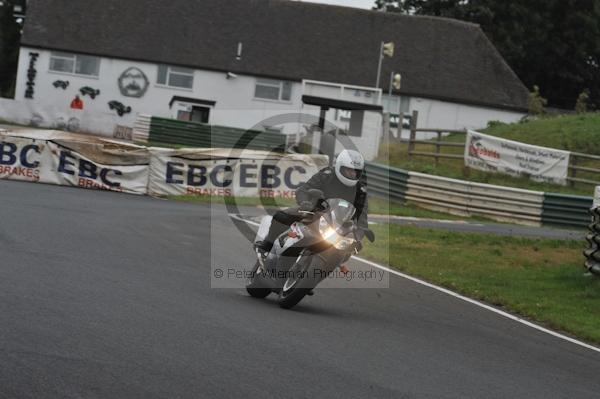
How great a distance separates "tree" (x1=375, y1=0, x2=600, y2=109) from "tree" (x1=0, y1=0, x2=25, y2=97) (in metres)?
31.1

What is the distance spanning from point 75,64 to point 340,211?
4874 centimetres

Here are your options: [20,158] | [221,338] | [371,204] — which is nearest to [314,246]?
[221,338]

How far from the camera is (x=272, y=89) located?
186 feet

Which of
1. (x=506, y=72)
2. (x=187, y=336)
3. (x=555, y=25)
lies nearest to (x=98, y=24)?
(x=506, y=72)

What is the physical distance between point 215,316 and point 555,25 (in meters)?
71.7

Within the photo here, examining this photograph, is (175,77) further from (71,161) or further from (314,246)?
(314,246)

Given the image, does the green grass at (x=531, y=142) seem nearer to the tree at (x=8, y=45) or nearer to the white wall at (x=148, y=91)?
the white wall at (x=148, y=91)

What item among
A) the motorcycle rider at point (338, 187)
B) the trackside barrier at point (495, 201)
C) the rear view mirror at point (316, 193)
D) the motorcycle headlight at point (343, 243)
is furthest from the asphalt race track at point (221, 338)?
the trackside barrier at point (495, 201)

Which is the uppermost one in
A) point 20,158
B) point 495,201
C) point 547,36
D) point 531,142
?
point 547,36

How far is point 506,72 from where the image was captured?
195 feet

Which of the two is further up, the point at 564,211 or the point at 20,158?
the point at 564,211

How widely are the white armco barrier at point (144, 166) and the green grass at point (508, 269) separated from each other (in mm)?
5113

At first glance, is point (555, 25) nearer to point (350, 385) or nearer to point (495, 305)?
point (495, 305)

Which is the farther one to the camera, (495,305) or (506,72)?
(506,72)
